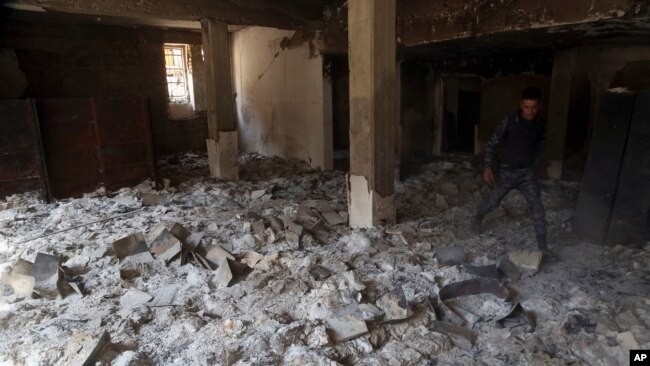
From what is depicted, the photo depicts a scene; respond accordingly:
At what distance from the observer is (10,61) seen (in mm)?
8812

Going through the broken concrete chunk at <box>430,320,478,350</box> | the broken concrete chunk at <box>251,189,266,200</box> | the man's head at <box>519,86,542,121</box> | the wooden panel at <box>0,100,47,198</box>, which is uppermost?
the man's head at <box>519,86,542,121</box>

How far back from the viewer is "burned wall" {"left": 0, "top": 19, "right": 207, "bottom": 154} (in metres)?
9.02

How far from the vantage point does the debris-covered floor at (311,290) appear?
276 centimetres

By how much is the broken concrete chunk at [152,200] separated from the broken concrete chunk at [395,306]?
14.0 feet

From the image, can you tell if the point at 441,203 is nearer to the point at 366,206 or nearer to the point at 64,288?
the point at 366,206

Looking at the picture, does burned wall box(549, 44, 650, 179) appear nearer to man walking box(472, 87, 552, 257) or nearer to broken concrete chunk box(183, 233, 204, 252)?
man walking box(472, 87, 552, 257)

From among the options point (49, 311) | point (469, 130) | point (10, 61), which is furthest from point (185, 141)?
point (49, 311)

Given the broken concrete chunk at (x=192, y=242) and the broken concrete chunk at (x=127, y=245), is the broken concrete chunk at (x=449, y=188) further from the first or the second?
the broken concrete chunk at (x=127, y=245)

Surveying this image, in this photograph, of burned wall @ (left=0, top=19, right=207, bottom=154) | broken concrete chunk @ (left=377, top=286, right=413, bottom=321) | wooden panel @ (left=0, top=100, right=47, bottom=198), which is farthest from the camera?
burned wall @ (left=0, top=19, right=207, bottom=154)

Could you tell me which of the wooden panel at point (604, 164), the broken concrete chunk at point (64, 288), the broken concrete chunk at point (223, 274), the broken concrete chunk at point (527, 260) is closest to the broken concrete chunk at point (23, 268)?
the broken concrete chunk at point (64, 288)

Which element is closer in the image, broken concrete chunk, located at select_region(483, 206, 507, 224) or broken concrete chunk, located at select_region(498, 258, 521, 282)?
broken concrete chunk, located at select_region(498, 258, 521, 282)

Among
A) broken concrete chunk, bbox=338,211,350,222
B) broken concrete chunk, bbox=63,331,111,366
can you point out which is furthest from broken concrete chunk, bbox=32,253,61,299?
broken concrete chunk, bbox=338,211,350,222

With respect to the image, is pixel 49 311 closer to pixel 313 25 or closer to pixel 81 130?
pixel 81 130

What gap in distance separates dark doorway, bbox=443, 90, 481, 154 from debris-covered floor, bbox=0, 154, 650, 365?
4133 millimetres
